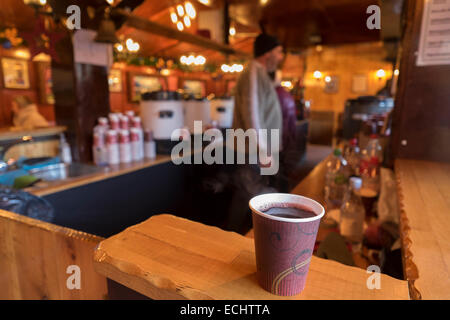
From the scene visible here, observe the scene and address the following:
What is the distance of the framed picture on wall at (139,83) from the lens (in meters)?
8.39

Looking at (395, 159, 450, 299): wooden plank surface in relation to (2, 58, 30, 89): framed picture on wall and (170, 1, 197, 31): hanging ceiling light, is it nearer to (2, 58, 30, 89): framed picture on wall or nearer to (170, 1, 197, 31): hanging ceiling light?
(170, 1, 197, 31): hanging ceiling light

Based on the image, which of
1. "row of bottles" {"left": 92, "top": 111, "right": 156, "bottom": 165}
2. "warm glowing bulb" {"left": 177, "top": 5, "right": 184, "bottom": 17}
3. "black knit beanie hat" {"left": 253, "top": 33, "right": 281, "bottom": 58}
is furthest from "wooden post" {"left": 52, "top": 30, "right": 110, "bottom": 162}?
"black knit beanie hat" {"left": 253, "top": 33, "right": 281, "bottom": 58}

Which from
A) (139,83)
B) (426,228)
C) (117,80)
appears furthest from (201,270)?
(139,83)

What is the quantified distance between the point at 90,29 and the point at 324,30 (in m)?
6.14

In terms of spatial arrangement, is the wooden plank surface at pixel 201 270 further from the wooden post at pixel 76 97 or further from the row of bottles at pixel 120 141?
the wooden post at pixel 76 97

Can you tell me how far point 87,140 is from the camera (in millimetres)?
2568

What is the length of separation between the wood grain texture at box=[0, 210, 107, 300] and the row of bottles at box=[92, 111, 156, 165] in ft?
4.62

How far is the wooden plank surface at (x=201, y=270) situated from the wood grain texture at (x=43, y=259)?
29 centimetres

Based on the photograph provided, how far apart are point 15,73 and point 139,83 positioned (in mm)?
3147

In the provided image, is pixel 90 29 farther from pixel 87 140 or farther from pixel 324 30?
pixel 324 30

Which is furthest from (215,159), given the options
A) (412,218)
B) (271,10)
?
(271,10)

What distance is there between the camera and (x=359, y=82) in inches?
371

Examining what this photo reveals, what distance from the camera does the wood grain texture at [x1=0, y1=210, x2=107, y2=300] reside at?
0.89 m

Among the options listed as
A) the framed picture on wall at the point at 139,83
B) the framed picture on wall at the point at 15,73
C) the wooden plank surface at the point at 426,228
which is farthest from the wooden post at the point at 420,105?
the framed picture on wall at the point at 139,83
